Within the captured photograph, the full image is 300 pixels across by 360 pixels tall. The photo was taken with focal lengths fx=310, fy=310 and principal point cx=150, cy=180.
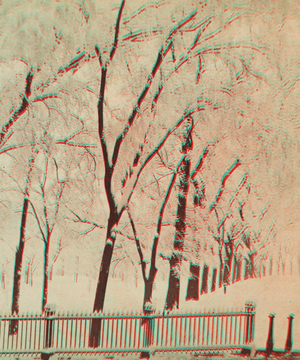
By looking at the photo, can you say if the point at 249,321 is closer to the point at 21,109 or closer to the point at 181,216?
the point at 181,216

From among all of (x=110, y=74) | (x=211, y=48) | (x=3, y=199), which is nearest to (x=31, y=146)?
(x=3, y=199)

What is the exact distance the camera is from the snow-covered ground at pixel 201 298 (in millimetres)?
4625

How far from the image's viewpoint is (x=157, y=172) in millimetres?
5027

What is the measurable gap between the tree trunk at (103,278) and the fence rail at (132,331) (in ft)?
0.19

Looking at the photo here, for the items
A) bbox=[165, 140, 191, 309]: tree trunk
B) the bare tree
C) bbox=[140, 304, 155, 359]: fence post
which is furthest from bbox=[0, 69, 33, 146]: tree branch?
bbox=[140, 304, 155, 359]: fence post

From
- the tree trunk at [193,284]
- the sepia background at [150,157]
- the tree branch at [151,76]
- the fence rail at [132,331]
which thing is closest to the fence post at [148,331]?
the fence rail at [132,331]

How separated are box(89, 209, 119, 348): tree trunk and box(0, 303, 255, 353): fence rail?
0.06 metres

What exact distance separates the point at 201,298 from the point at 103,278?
1557 mm

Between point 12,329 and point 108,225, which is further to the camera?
point 108,225

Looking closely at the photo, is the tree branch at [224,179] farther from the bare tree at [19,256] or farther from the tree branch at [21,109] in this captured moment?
the tree branch at [21,109]

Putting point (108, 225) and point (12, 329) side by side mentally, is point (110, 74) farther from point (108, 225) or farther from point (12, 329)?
point (12, 329)

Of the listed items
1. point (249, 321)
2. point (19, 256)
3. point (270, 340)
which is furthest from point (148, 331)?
point (19, 256)

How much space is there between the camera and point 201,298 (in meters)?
4.85

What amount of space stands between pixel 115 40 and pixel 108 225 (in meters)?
2.84
